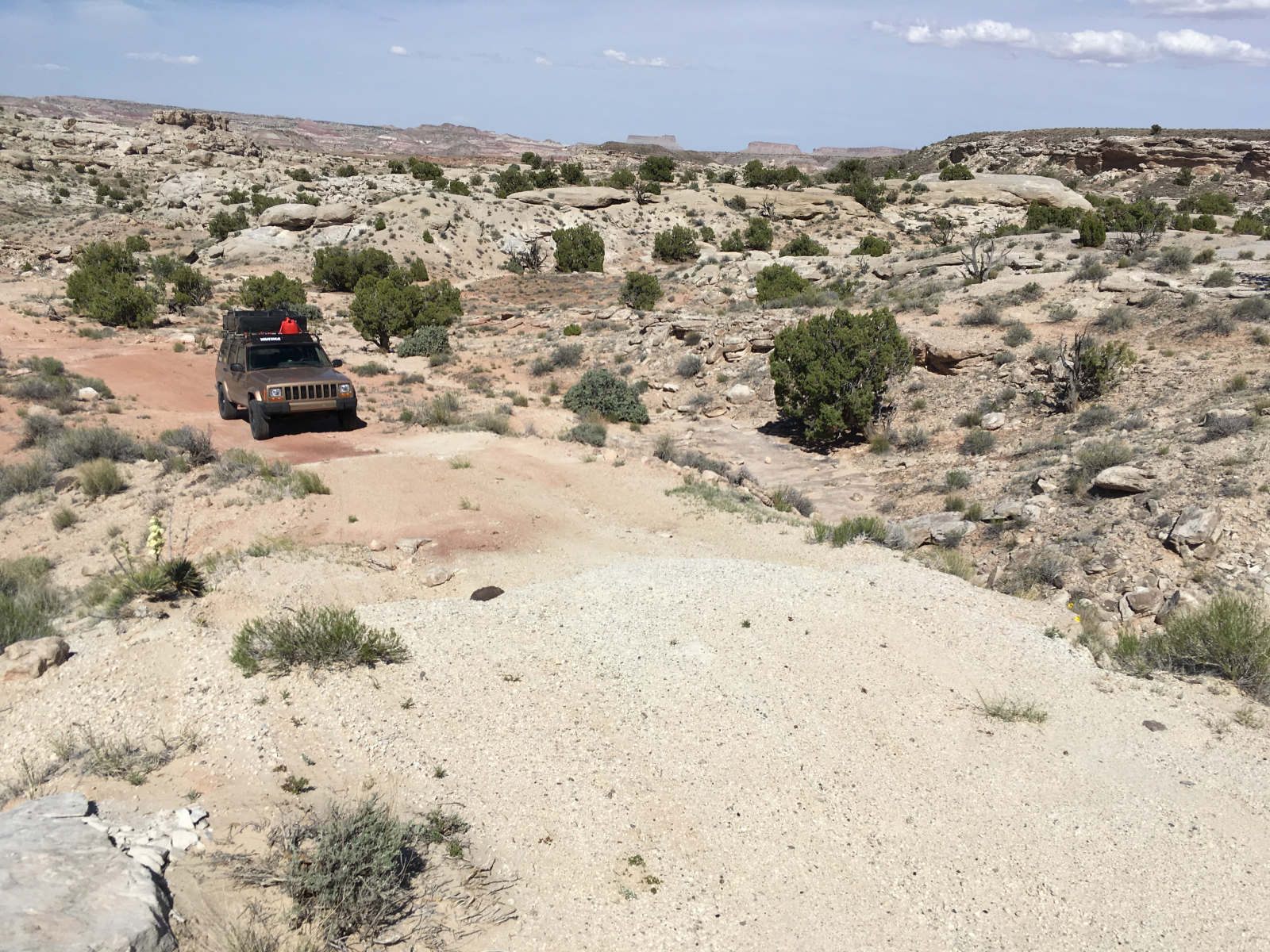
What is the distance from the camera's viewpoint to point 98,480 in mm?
11891

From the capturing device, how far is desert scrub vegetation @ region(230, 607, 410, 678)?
21.0 ft

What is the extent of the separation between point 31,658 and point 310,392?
9.79m

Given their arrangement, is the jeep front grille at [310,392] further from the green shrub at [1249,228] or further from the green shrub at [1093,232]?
the green shrub at [1249,228]

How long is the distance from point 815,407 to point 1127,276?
1238cm

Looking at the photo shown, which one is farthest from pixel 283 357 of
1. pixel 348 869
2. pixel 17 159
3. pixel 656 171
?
pixel 17 159

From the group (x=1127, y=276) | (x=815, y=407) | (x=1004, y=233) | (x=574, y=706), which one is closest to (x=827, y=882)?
(x=574, y=706)

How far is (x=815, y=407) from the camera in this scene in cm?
1898

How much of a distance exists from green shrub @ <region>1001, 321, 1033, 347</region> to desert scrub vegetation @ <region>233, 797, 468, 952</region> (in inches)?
817

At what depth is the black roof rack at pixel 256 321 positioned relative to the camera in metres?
17.5

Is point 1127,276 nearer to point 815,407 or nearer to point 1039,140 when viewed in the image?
point 815,407

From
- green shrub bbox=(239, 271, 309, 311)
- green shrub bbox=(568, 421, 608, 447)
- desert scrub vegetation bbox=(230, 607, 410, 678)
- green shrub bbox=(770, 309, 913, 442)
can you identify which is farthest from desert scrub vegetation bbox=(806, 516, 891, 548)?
green shrub bbox=(239, 271, 309, 311)

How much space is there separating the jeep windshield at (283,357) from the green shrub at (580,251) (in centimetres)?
2905

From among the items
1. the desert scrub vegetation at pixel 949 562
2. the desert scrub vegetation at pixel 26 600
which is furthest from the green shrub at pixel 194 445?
the desert scrub vegetation at pixel 949 562

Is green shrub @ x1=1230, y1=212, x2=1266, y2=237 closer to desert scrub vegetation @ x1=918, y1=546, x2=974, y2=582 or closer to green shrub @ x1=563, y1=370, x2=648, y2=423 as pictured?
green shrub @ x1=563, y1=370, x2=648, y2=423
